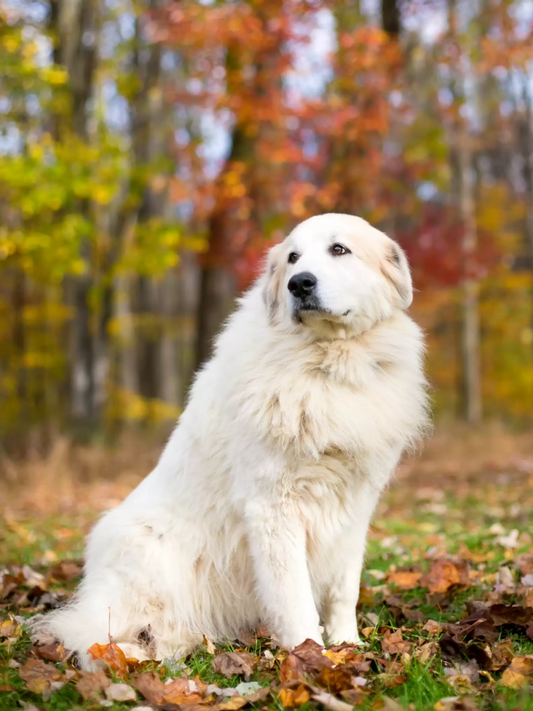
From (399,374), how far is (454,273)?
895 centimetres

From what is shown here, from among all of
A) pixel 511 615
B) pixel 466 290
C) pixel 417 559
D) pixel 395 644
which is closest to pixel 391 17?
pixel 466 290

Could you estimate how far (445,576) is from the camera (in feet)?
12.8

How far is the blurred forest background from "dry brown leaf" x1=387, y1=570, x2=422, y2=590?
6094mm

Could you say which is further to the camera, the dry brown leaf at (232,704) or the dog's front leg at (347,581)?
the dog's front leg at (347,581)

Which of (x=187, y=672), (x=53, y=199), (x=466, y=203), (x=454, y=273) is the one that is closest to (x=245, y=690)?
(x=187, y=672)

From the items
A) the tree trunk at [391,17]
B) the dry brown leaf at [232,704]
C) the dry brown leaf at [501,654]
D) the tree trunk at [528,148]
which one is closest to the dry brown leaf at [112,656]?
the dry brown leaf at [232,704]

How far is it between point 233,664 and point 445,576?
1.51 metres

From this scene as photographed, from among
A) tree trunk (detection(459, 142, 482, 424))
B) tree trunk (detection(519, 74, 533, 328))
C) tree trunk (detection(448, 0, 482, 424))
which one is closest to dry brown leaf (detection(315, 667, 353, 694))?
tree trunk (detection(448, 0, 482, 424))

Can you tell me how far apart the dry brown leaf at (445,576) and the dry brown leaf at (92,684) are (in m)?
1.89

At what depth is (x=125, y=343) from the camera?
58.4 feet

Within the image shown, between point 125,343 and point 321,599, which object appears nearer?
point 321,599

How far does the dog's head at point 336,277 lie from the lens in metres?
3.11

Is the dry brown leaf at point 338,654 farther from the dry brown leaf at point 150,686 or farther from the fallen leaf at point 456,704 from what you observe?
the dry brown leaf at point 150,686

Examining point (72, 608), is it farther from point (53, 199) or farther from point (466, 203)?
point (466, 203)
